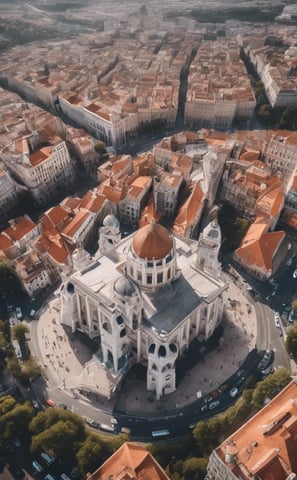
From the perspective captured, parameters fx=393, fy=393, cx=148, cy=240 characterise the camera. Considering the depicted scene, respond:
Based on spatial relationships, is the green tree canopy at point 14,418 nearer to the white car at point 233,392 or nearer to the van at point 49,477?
the van at point 49,477

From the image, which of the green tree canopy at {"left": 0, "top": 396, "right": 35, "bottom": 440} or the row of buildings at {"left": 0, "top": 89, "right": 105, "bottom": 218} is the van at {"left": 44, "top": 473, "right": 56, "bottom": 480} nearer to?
the green tree canopy at {"left": 0, "top": 396, "right": 35, "bottom": 440}

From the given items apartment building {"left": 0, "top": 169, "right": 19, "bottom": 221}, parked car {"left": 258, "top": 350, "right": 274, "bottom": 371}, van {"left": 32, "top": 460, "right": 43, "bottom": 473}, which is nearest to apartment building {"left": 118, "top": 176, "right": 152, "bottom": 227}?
apartment building {"left": 0, "top": 169, "right": 19, "bottom": 221}

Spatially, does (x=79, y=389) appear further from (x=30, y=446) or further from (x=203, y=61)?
(x=203, y=61)

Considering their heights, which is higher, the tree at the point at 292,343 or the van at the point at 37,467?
the tree at the point at 292,343

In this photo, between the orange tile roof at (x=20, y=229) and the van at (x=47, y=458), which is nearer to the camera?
the van at (x=47, y=458)

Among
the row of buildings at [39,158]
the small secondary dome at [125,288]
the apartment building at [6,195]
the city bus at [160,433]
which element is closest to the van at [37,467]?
the city bus at [160,433]

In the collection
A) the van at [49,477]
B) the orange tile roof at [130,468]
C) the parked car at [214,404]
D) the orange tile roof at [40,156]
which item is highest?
the orange tile roof at [40,156]
